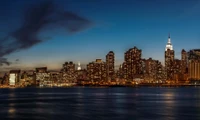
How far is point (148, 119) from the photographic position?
43.4 meters

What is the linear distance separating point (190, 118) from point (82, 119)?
14.5 meters

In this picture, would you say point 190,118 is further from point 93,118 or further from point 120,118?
point 93,118

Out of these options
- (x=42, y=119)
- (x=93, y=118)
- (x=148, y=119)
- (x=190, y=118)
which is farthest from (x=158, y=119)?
(x=42, y=119)

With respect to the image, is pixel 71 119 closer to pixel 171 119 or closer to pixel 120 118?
pixel 120 118

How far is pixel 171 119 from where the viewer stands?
43500 mm

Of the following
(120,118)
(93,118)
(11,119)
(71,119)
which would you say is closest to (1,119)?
(11,119)

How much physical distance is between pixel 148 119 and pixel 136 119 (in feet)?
5.24

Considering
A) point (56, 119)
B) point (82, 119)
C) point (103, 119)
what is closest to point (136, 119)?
point (103, 119)

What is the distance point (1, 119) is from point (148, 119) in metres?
19.4

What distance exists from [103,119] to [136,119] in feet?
14.3

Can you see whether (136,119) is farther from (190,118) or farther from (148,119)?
(190,118)

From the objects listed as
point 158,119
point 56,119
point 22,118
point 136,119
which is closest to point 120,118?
point 136,119

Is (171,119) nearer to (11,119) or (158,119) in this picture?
(158,119)

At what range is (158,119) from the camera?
43094 millimetres
